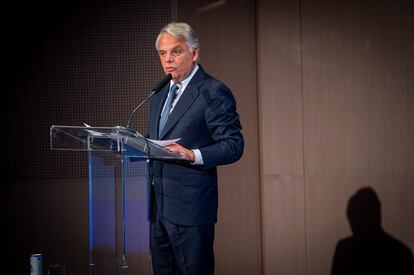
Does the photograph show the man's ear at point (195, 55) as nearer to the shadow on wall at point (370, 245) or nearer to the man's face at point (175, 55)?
the man's face at point (175, 55)

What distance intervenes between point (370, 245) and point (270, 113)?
3.93 feet

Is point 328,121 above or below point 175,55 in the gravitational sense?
below

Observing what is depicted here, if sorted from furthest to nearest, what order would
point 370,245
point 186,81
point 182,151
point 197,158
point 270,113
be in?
point 270,113, point 370,245, point 186,81, point 197,158, point 182,151

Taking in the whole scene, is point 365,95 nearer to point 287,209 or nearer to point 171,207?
point 287,209

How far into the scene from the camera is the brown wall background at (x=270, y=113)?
4070 millimetres

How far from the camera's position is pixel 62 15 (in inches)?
180

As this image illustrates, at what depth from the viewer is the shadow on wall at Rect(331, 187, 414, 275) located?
407 centimetres

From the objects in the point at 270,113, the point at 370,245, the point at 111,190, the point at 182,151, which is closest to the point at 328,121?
the point at 270,113

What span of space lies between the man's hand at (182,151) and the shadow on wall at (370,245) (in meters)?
2.08

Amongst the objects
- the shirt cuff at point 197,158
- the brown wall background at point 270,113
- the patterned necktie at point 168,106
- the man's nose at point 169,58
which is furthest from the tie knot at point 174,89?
the brown wall background at point 270,113

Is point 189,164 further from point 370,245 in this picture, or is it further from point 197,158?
point 370,245

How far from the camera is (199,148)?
2631mm

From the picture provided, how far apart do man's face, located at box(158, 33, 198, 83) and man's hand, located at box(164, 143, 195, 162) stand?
1.44ft

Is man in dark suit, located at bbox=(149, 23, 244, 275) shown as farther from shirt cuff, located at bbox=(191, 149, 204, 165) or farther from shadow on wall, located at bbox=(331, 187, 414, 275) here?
shadow on wall, located at bbox=(331, 187, 414, 275)
